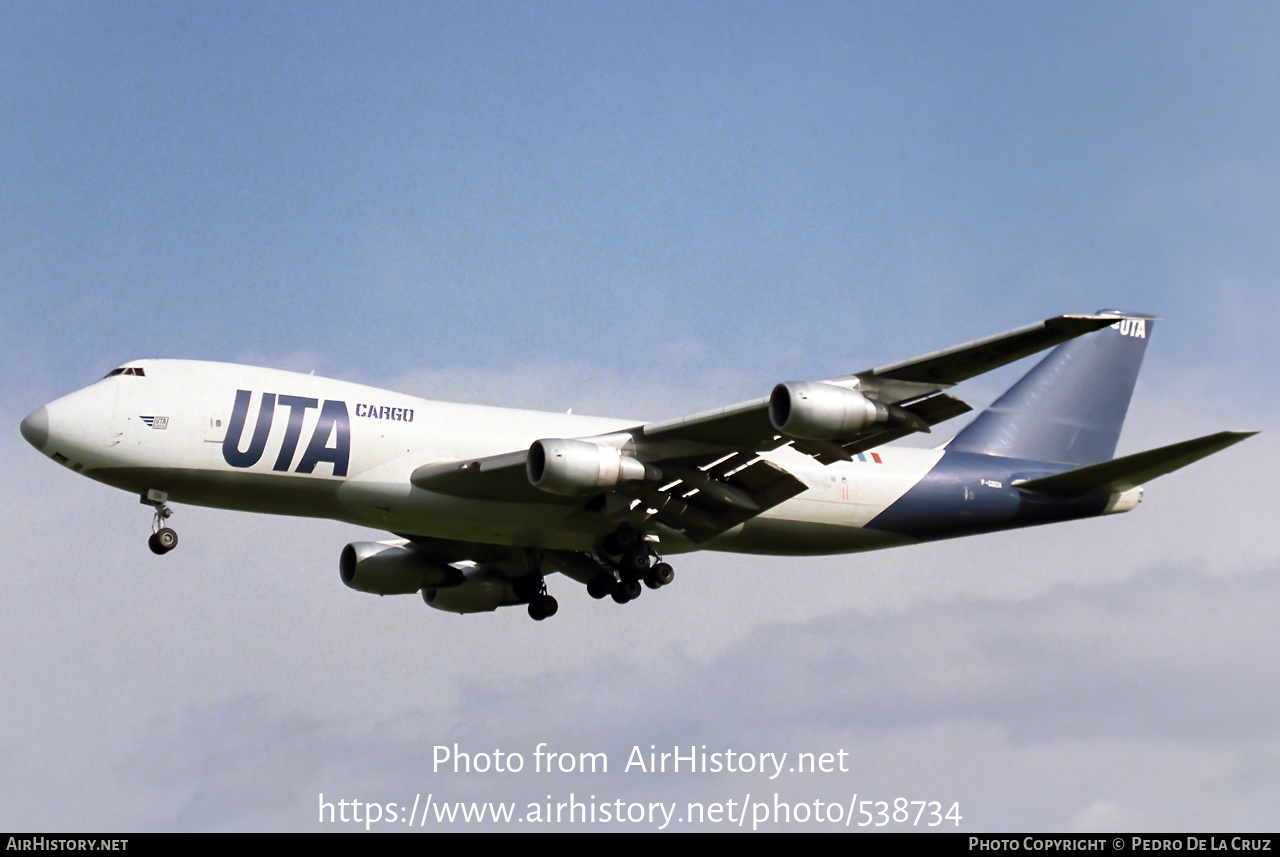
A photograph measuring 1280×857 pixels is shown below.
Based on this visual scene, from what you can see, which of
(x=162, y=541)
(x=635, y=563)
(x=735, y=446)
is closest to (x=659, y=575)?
(x=635, y=563)

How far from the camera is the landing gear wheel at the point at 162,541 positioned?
28641 mm

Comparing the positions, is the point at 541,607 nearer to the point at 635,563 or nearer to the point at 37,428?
the point at 635,563

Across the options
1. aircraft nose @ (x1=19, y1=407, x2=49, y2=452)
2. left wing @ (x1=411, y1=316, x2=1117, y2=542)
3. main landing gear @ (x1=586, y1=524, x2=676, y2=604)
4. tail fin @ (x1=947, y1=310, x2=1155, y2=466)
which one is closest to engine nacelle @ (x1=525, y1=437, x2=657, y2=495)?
left wing @ (x1=411, y1=316, x2=1117, y2=542)

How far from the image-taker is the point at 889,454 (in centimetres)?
3416

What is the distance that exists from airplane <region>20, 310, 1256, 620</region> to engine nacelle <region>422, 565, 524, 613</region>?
40 centimetres

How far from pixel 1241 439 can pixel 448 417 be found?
15.7 m

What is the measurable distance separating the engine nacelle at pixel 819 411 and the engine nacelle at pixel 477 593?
1126cm

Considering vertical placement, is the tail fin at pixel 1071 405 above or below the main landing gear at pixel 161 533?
above

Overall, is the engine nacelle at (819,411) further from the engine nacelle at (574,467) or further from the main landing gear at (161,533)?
the main landing gear at (161,533)

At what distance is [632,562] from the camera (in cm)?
3069

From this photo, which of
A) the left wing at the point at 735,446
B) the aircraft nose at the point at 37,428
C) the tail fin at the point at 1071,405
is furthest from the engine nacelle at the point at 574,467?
the tail fin at the point at 1071,405

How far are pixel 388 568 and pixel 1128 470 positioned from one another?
17.4m
